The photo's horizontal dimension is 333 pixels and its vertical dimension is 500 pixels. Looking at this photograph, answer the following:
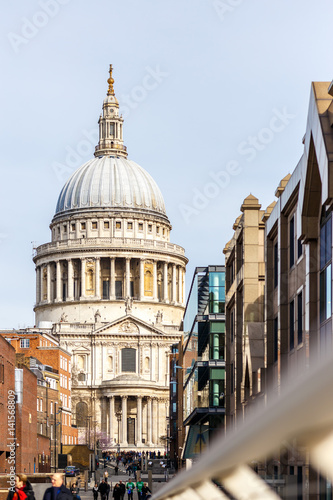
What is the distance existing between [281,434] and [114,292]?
575ft

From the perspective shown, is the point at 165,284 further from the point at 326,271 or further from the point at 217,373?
the point at 326,271

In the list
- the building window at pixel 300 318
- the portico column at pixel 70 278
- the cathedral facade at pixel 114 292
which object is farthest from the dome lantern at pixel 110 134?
the building window at pixel 300 318

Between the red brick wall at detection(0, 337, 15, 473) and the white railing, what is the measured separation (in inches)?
2399

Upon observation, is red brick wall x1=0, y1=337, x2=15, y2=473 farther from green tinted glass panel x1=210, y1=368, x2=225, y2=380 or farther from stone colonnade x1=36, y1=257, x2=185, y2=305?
stone colonnade x1=36, y1=257, x2=185, y2=305

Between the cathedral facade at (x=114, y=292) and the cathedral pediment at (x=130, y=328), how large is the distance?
16 centimetres

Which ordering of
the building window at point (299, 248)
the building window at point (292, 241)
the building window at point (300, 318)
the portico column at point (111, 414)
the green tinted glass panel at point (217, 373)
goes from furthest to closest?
the portico column at point (111, 414) < the green tinted glass panel at point (217, 373) < the building window at point (292, 241) < the building window at point (299, 248) < the building window at point (300, 318)

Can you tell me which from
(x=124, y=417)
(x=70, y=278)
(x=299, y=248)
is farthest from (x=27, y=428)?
(x=70, y=278)

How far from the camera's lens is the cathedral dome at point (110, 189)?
185m

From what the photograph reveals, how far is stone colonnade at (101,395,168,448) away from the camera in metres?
163

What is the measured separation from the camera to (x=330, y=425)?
242 cm

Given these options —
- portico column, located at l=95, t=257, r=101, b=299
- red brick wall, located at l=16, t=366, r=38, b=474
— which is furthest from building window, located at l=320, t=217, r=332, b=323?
portico column, located at l=95, t=257, r=101, b=299

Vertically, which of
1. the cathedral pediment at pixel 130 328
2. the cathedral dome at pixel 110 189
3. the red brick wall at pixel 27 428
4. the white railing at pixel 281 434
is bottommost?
the red brick wall at pixel 27 428

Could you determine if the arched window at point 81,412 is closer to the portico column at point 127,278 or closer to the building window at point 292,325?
the portico column at point 127,278

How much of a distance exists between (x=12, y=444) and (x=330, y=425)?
68.5 metres
